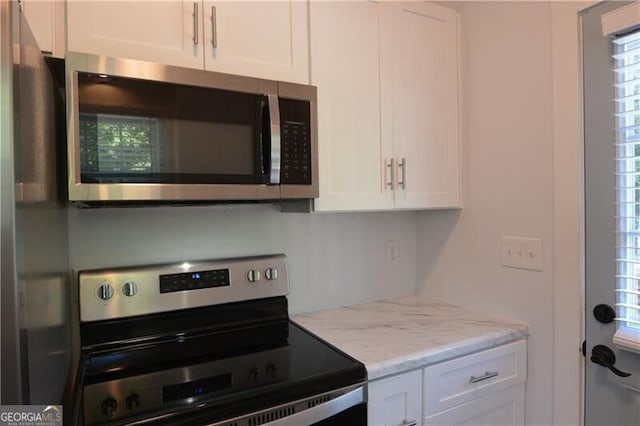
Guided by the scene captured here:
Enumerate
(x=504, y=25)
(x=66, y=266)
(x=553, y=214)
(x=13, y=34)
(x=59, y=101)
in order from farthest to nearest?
1. (x=504, y=25)
2. (x=553, y=214)
3. (x=66, y=266)
4. (x=59, y=101)
5. (x=13, y=34)

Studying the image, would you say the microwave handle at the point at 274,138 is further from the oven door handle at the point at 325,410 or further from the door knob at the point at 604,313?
the door knob at the point at 604,313

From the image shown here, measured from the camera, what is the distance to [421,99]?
1.74 meters

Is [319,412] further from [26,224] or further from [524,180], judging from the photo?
[524,180]

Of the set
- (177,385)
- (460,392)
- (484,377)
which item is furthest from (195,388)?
(484,377)

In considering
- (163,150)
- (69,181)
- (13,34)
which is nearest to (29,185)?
(13,34)

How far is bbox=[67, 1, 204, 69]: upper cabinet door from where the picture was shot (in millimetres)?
1114

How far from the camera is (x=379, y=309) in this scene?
188cm

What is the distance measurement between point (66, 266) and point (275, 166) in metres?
0.72

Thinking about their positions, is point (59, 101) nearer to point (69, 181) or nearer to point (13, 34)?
point (69, 181)

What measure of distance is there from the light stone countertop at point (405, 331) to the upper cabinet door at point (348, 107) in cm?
48

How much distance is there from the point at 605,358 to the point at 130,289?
161 centimetres

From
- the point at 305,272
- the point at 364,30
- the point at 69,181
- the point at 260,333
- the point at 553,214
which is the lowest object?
the point at 260,333

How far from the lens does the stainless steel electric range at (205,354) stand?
1.02 metres

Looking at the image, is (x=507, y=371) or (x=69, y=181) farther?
(x=507, y=371)
